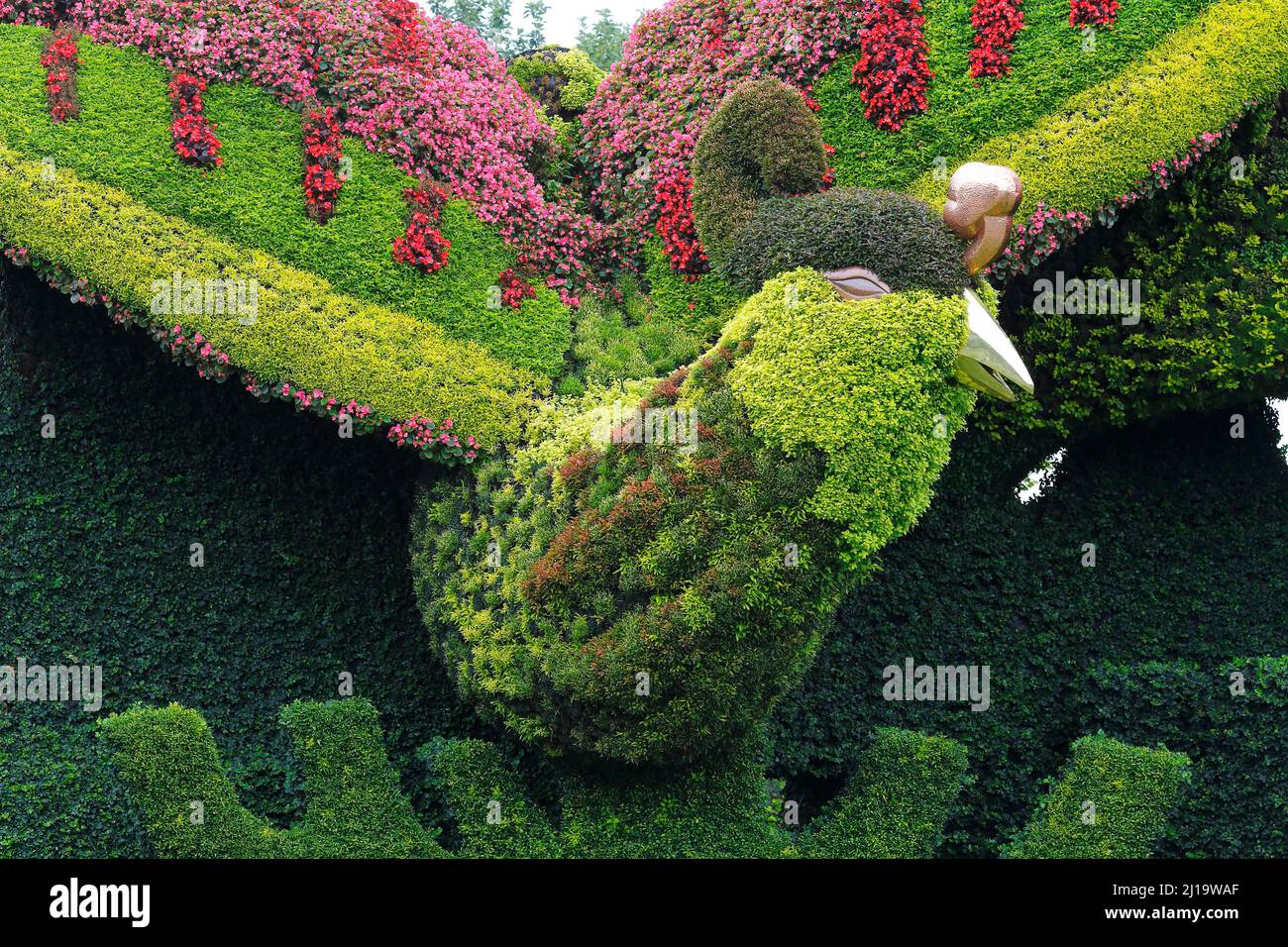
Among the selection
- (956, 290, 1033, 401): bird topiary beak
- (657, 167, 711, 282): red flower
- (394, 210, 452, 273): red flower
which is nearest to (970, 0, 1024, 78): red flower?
(657, 167, 711, 282): red flower

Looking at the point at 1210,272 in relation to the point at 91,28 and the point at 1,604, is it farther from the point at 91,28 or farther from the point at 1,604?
the point at 1,604

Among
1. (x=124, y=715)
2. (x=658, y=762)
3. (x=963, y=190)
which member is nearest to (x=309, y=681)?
(x=124, y=715)

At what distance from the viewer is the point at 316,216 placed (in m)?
9.87

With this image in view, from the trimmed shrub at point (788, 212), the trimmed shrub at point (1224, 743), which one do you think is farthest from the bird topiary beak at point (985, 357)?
the trimmed shrub at point (1224, 743)

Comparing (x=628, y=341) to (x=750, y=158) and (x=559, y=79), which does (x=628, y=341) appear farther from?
(x=559, y=79)

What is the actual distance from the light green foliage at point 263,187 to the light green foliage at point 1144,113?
11.3 ft

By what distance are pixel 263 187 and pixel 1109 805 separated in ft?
25.0

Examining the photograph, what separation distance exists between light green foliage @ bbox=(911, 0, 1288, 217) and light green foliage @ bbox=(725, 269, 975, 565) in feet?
8.10

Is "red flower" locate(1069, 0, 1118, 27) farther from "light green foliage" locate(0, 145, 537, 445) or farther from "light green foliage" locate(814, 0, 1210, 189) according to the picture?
"light green foliage" locate(0, 145, 537, 445)

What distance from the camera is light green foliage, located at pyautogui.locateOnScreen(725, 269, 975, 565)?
774cm

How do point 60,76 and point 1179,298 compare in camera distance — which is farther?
point 1179,298

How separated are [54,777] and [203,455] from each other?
2612 millimetres

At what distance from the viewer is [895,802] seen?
9820mm

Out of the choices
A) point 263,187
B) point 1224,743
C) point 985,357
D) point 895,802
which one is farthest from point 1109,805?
point 263,187
